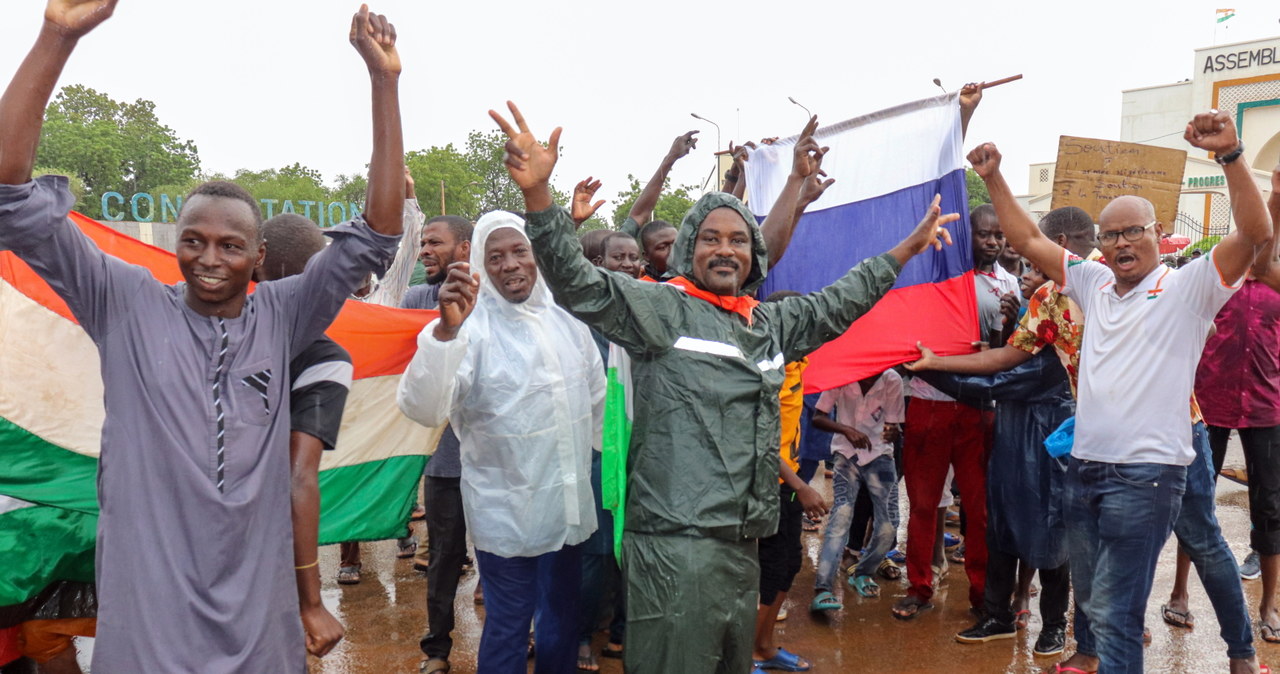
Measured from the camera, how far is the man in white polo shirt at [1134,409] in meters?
3.34

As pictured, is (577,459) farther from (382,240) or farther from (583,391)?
(382,240)

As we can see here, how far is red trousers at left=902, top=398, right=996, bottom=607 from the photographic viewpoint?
468 cm

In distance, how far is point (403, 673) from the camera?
164 inches

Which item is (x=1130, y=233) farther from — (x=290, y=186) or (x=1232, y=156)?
(x=290, y=186)

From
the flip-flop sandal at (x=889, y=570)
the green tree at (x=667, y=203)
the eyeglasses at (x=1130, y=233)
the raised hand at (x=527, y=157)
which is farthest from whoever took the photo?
the green tree at (x=667, y=203)

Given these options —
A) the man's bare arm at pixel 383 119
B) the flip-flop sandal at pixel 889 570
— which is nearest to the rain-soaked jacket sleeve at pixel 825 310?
the man's bare arm at pixel 383 119

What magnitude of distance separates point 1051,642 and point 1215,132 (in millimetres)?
2529

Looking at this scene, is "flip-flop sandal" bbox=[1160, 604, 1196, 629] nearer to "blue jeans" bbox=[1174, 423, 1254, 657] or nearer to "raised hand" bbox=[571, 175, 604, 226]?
"blue jeans" bbox=[1174, 423, 1254, 657]

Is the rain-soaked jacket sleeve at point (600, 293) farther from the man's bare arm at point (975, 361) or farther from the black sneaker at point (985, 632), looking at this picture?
the black sneaker at point (985, 632)

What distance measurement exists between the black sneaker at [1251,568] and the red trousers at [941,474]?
1811 millimetres

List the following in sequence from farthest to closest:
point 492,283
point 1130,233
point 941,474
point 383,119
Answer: point 941,474
point 492,283
point 1130,233
point 383,119

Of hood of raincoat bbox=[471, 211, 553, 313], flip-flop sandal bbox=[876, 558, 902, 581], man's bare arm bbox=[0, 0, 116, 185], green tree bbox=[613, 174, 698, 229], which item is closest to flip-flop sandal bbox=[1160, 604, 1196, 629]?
flip-flop sandal bbox=[876, 558, 902, 581]

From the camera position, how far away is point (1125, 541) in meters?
3.39

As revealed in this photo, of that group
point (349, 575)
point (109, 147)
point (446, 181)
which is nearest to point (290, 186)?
point (109, 147)
